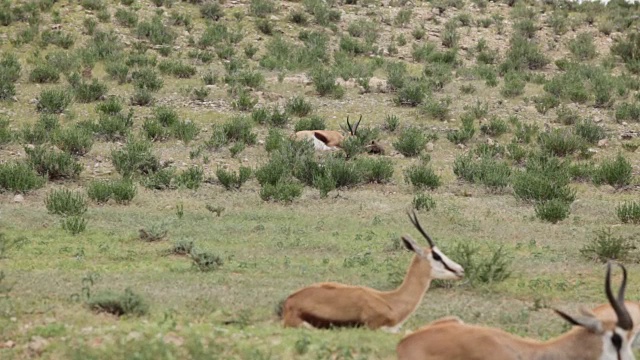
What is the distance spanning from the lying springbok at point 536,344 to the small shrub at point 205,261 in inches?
166

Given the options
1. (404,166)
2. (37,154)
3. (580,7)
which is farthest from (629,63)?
(37,154)

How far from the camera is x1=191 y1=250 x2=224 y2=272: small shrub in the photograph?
9633mm

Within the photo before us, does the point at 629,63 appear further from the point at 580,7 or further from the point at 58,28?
the point at 58,28

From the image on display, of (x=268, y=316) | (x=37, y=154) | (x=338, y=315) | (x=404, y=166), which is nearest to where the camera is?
(x=338, y=315)

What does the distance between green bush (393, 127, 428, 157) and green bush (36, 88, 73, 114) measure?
8.30 m

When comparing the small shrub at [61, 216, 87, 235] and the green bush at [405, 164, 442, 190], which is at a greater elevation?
the small shrub at [61, 216, 87, 235]

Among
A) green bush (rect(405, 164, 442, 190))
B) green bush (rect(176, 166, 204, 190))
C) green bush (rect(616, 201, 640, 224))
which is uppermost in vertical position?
green bush (rect(616, 201, 640, 224))

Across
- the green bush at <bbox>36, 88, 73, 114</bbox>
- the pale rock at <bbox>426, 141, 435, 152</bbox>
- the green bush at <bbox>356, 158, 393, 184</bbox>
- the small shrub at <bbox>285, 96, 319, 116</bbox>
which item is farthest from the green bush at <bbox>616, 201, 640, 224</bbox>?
the green bush at <bbox>36, 88, 73, 114</bbox>

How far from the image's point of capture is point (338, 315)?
697 centimetres

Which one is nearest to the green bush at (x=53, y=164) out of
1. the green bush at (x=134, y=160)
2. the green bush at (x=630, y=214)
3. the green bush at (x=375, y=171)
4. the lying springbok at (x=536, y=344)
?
the green bush at (x=134, y=160)

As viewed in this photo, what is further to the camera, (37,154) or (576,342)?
(37,154)

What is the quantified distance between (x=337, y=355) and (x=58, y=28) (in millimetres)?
24945

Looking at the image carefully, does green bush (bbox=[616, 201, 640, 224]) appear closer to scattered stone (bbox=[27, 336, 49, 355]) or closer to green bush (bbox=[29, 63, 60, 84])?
scattered stone (bbox=[27, 336, 49, 355])

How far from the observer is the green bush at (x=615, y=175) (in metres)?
16.5
